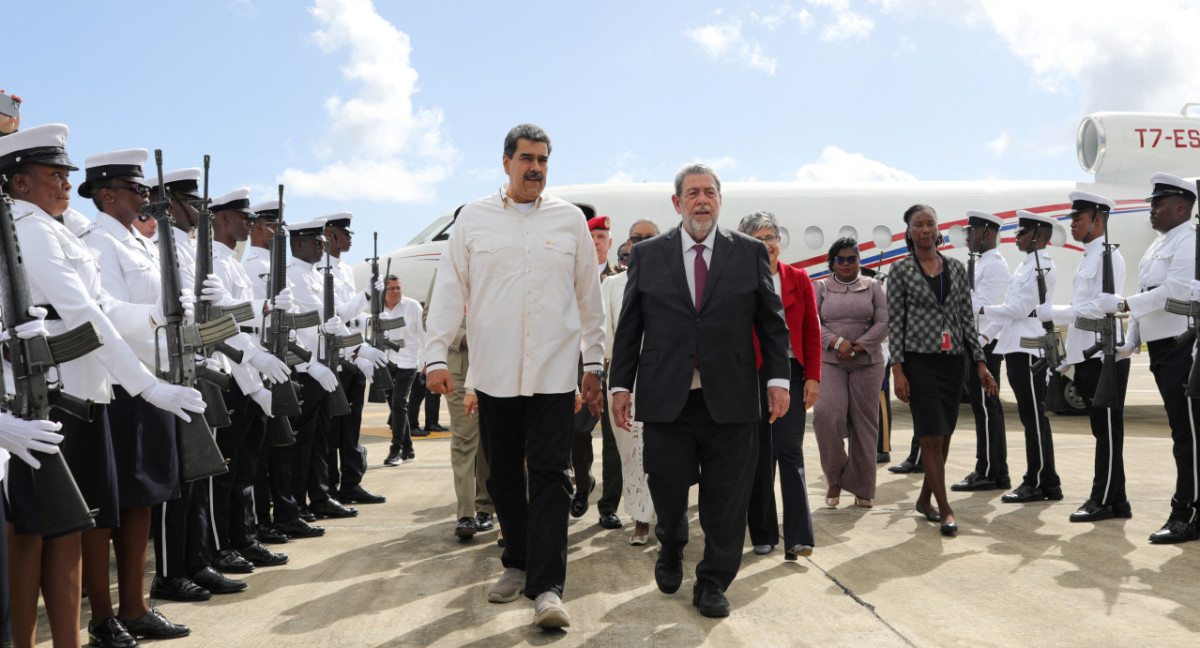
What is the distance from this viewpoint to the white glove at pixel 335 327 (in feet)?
20.2

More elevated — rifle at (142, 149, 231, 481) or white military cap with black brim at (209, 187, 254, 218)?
white military cap with black brim at (209, 187, 254, 218)

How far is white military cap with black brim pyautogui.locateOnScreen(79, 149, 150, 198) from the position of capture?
3.77 m

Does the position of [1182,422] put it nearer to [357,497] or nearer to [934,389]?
[934,389]

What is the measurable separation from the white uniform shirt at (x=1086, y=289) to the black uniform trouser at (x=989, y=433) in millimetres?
818

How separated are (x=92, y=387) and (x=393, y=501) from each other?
3939 millimetres

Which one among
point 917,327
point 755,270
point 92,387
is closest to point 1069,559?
point 917,327

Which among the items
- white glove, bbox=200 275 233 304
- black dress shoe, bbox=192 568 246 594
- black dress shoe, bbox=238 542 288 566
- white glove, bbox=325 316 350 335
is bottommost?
black dress shoe, bbox=238 542 288 566

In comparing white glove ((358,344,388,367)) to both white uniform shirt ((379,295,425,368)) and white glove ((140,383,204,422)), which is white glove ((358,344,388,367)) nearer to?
white uniform shirt ((379,295,425,368))

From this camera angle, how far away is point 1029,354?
268 inches

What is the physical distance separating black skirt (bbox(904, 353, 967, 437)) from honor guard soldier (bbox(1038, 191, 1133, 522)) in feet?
2.93

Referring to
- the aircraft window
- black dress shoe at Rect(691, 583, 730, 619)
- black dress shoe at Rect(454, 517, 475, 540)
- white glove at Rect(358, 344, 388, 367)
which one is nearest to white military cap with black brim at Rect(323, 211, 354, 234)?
white glove at Rect(358, 344, 388, 367)

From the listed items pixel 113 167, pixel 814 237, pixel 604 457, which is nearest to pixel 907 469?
pixel 604 457

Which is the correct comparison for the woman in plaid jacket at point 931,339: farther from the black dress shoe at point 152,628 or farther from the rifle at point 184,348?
the black dress shoe at point 152,628

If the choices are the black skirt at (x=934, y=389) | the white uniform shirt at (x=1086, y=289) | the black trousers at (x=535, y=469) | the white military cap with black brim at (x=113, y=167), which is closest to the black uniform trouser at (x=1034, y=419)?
the white uniform shirt at (x=1086, y=289)
